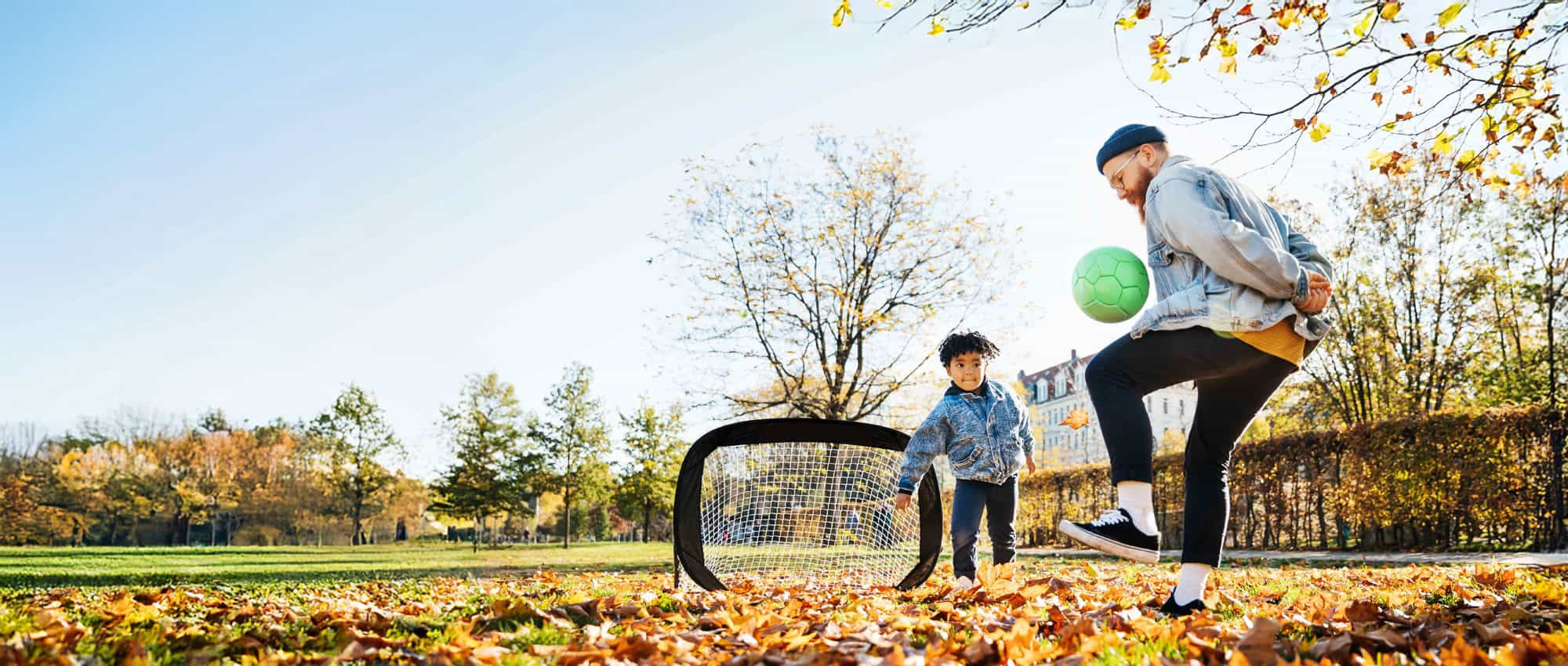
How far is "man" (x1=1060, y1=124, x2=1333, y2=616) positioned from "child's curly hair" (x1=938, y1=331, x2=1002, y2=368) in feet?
6.94

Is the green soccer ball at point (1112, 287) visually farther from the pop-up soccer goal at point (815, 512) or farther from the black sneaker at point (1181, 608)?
the pop-up soccer goal at point (815, 512)

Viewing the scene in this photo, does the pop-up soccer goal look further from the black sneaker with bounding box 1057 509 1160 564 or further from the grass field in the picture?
the black sneaker with bounding box 1057 509 1160 564

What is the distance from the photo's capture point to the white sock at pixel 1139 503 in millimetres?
3432

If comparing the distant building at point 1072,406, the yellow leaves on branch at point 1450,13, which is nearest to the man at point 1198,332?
the yellow leaves on branch at point 1450,13

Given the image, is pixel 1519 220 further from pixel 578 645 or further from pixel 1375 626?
pixel 578 645

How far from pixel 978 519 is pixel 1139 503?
6.56ft

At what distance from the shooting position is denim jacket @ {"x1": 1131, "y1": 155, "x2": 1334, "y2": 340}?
3.13m

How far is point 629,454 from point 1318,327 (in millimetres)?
26931

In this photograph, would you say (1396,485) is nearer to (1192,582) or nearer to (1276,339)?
(1192,582)

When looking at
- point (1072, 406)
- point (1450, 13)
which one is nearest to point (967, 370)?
point (1450, 13)

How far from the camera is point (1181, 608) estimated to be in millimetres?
3672

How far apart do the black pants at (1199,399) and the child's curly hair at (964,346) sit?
2143 mm

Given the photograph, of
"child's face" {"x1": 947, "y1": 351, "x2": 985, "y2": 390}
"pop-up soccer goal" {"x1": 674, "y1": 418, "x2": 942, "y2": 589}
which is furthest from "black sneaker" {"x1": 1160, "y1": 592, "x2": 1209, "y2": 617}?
"child's face" {"x1": 947, "y1": 351, "x2": 985, "y2": 390}

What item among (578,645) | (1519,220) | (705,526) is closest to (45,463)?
Result: (705,526)
